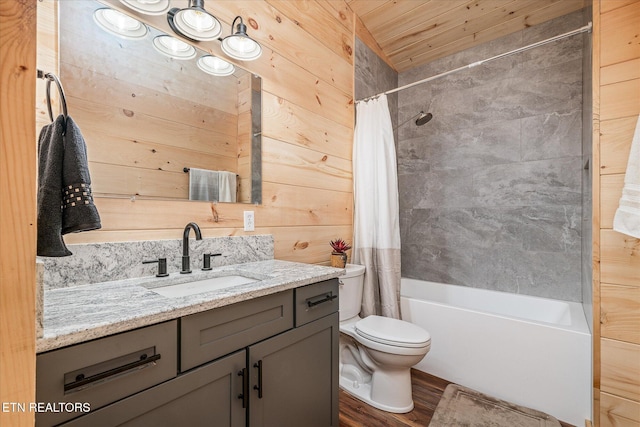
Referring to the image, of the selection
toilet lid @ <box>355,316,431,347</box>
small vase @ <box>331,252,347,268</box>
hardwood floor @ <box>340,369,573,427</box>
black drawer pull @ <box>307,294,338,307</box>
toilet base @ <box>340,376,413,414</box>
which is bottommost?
hardwood floor @ <box>340,369,573,427</box>

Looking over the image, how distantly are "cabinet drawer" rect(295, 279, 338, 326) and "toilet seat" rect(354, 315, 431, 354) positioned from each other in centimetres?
47

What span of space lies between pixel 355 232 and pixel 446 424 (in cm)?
128

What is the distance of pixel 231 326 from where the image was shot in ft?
3.04

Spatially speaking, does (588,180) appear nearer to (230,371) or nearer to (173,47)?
(230,371)

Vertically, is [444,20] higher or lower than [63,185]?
higher

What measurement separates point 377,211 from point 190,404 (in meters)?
1.72

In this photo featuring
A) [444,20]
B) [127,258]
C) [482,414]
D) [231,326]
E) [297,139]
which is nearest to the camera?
[231,326]

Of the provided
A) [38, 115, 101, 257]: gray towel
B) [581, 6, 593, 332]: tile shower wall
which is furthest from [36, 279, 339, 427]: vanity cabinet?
[581, 6, 593, 332]: tile shower wall

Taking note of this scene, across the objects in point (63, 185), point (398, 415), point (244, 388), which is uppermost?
point (63, 185)

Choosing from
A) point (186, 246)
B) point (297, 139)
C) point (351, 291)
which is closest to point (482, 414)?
point (351, 291)

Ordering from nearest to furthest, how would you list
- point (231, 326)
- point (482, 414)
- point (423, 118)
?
point (231, 326), point (482, 414), point (423, 118)

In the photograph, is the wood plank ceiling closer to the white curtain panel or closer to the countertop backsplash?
the white curtain panel

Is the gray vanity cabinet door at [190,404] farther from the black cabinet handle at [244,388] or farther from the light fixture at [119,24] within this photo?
the light fixture at [119,24]

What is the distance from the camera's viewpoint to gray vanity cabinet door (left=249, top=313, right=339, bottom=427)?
1.00 metres
